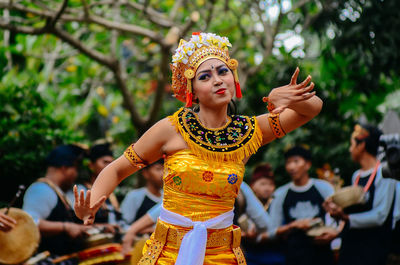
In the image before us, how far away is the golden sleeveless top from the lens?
3.20m

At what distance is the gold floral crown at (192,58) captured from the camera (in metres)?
3.45

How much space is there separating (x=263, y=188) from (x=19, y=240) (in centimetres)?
353

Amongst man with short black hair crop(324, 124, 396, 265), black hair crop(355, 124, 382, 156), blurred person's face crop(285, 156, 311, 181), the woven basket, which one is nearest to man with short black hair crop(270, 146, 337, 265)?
blurred person's face crop(285, 156, 311, 181)

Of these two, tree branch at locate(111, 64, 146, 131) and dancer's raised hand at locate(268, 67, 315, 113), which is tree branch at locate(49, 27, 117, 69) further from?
dancer's raised hand at locate(268, 67, 315, 113)

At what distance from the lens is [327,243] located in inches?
244

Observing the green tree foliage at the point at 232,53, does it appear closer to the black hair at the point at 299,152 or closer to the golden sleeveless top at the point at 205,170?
the black hair at the point at 299,152

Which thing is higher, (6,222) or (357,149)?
(357,149)

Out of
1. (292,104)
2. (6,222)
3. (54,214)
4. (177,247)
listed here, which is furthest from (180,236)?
(54,214)

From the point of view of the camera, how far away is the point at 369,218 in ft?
18.9

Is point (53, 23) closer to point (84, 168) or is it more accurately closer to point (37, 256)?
point (84, 168)

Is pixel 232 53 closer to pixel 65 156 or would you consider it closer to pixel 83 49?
pixel 83 49

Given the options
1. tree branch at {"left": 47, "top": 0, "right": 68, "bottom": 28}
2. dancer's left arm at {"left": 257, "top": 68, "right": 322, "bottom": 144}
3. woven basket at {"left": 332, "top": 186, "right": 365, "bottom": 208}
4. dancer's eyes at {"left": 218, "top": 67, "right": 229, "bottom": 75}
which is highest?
tree branch at {"left": 47, "top": 0, "right": 68, "bottom": 28}

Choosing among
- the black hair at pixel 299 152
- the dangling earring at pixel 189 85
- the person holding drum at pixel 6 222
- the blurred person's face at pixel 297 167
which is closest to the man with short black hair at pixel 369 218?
the blurred person's face at pixel 297 167

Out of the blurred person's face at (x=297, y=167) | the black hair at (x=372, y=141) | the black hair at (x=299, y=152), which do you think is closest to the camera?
the black hair at (x=372, y=141)
